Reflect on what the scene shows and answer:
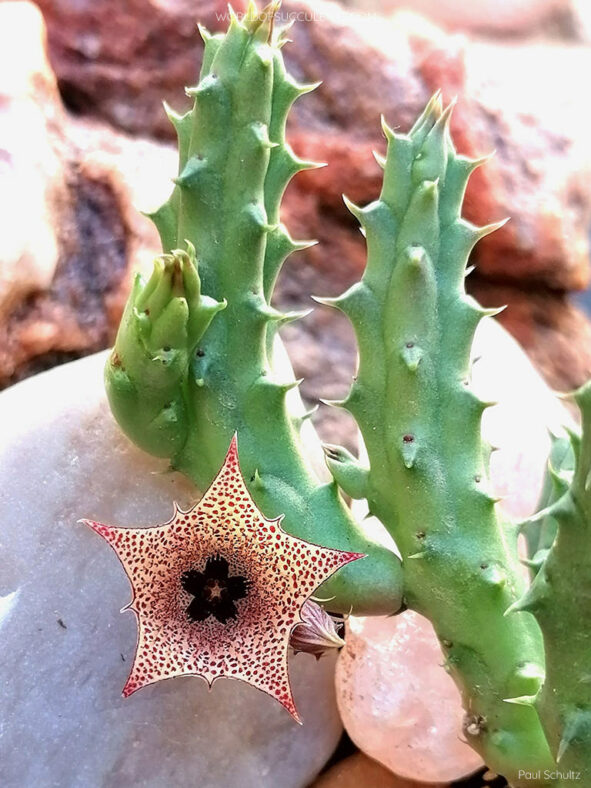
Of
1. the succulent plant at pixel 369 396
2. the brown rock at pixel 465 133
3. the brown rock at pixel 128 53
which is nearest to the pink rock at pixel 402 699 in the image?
the succulent plant at pixel 369 396

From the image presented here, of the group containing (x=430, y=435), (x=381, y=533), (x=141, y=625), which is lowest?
(x=381, y=533)

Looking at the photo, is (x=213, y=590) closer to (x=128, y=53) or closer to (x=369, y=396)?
(x=369, y=396)

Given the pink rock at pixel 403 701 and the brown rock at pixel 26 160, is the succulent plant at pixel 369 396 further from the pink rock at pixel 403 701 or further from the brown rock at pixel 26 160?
the brown rock at pixel 26 160

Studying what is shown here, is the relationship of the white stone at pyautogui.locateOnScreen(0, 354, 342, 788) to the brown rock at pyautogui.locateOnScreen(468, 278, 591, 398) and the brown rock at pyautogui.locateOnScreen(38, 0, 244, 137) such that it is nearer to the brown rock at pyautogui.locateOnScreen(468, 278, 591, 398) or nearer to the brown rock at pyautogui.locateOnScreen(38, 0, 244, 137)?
the brown rock at pyautogui.locateOnScreen(38, 0, 244, 137)

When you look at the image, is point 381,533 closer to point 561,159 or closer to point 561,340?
point 561,340

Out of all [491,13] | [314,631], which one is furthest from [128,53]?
[491,13]

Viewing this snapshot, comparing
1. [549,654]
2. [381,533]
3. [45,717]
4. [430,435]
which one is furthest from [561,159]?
[45,717]
